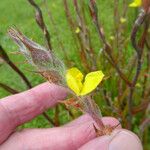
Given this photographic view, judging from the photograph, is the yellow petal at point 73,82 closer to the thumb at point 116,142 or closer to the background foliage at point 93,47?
the thumb at point 116,142

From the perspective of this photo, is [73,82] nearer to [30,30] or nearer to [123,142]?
[123,142]

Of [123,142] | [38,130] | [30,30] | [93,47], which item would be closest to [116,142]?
[123,142]

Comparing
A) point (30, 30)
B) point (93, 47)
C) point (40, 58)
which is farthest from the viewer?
point (30, 30)

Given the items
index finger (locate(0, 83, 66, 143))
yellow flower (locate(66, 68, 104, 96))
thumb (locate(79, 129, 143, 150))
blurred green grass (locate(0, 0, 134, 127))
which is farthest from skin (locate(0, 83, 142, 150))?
blurred green grass (locate(0, 0, 134, 127))

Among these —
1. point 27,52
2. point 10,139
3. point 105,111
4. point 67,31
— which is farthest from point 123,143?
point 67,31

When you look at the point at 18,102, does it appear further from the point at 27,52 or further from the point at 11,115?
the point at 27,52

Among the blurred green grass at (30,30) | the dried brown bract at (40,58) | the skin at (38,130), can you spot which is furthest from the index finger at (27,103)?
the blurred green grass at (30,30)
